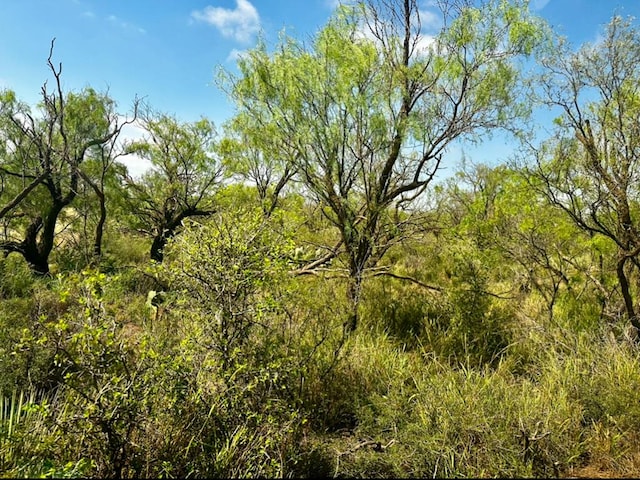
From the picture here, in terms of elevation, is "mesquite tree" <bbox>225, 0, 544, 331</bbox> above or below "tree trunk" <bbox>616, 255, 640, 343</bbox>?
above

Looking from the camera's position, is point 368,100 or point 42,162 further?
point 42,162

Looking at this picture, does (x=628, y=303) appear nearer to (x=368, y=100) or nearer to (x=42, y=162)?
(x=368, y=100)

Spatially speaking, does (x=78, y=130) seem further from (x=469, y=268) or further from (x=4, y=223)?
(x=469, y=268)

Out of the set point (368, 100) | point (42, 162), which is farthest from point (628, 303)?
point (42, 162)

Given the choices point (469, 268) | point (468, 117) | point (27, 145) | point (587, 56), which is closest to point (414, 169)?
point (468, 117)

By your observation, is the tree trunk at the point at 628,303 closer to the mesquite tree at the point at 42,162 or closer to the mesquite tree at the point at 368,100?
the mesquite tree at the point at 368,100

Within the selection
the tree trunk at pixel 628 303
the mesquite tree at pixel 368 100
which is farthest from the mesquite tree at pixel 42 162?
the tree trunk at pixel 628 303

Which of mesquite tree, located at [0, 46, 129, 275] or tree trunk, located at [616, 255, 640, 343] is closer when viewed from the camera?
tree trunk, located at [616, 255, 640, 343]

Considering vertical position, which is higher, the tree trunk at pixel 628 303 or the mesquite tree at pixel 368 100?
the mesquite tree at pixel 368 100

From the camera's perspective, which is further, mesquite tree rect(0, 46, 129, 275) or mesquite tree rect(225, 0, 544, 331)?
mesquite tree rect(0, 46, 129, 275)

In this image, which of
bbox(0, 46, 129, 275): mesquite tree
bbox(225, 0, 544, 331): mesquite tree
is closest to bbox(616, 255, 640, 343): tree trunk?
bbox(225, 0, 544, 331): mesquite tree

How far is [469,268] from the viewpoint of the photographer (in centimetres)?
686

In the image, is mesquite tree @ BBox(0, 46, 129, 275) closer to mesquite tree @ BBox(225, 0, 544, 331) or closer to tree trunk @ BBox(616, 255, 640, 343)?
mesquite tree @ BBox(225, 0, 544, 331)

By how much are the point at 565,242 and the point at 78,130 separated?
12.8 m
